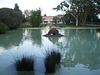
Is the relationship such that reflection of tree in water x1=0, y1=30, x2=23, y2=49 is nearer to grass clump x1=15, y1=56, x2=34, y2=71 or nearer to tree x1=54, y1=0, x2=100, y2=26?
grass clump x1=15, y1=56, x2=34, y2=71

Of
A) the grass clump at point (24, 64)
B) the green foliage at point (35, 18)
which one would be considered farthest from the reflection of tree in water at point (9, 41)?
the green foliage at point (35, 18)

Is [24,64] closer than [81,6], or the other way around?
[24,64]

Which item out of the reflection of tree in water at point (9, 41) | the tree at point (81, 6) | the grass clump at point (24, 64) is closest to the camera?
the grass clump at point (24, 64)

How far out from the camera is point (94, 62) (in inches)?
216

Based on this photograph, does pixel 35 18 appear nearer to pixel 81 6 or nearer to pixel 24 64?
pixel 81 6

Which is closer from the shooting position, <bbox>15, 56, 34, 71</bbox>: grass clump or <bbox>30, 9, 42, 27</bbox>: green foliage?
<bbox>15, 56, 34, 71</bbox>: grass clump

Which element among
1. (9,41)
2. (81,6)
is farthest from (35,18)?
(9,41)

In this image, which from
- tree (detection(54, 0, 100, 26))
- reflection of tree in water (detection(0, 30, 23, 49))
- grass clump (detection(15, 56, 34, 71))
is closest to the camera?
grass clump (detection(15, 56, 34, 71))

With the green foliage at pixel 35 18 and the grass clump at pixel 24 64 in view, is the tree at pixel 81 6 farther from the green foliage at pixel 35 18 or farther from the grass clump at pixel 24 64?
the grass clump at pixel 24 64

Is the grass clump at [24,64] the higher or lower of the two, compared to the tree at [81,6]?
lower

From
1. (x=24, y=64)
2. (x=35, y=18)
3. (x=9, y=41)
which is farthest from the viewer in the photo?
(x=35, y=18)

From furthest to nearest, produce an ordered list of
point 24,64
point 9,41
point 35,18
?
point 35,18, point 9,41, point 24,64

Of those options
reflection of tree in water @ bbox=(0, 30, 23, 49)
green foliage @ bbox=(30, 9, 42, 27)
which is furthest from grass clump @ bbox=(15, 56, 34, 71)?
green foliage @ bbox=(30, 9, 42, 27)

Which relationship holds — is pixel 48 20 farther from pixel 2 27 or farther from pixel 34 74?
pixel 34 74
